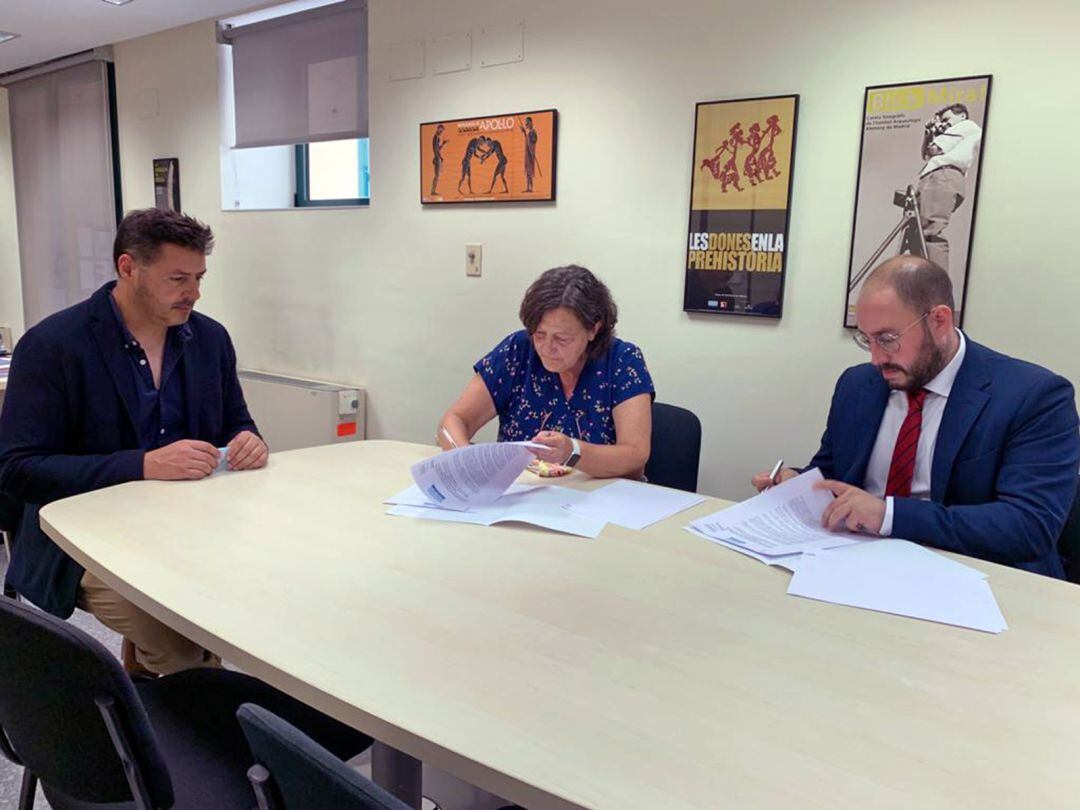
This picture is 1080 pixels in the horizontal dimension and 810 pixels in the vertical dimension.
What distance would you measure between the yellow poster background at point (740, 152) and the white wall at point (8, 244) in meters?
5.09

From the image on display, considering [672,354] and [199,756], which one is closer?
[199,756]

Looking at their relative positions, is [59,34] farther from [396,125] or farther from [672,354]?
[672,354]

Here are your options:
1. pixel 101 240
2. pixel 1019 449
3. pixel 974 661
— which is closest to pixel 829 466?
pixel 1019 449

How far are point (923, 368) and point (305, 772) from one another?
55.5 inches

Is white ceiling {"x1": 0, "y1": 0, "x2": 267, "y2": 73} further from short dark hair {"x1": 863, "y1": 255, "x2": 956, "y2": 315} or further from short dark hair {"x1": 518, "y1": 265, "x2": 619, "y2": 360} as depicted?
short dark hair {"x1": 863, "y1": 255, "x2": 956, "y2": 315}

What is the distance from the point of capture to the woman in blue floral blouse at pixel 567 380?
6.64ft

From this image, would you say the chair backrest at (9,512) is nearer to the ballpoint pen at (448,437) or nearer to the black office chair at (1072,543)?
the ballpoint pen at (448,437)

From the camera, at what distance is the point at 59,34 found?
419 cm

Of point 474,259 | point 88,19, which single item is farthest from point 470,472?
point 88,19

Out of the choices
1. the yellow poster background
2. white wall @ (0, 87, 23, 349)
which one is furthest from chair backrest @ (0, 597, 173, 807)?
white wall @ (0, 87, 23, 349)

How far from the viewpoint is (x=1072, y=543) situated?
1.60 m

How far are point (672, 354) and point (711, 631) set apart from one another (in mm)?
1771

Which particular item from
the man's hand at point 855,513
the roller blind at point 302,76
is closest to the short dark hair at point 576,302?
the man's hand at point 855,513

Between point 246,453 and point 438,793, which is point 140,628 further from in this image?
point 438,793
